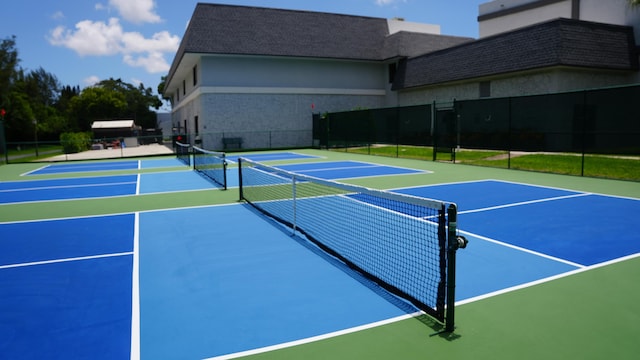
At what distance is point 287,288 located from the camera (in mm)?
5570

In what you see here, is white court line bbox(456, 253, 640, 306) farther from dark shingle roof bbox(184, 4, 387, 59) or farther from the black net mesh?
dark shingle roof bbox(184, 4, 387, 59)

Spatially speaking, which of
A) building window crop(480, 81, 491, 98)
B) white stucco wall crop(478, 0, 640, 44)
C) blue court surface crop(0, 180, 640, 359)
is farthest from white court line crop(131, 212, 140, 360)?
white stucco wall crop(478, 0, 640, 44)

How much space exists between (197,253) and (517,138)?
19.2 meters

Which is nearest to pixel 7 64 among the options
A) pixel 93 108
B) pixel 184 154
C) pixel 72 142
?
pixel 93 108

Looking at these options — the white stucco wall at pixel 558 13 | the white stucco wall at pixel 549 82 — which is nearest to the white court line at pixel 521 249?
the white stucco wall at pixel 549 82

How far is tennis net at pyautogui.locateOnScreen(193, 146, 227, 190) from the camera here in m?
13.9

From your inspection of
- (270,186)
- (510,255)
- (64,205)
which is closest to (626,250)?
(510,255)

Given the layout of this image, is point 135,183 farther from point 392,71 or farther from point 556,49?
point 392,71

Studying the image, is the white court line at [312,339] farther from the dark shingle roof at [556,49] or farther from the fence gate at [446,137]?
the dark shingle roof at [556,49]

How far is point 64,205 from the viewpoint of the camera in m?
12.0

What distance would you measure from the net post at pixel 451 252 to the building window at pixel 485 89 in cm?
2638

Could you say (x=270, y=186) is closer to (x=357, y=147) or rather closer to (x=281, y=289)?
(x=281, y=289)

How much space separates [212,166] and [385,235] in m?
12.1

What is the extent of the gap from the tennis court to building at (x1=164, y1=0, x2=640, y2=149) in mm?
18519
